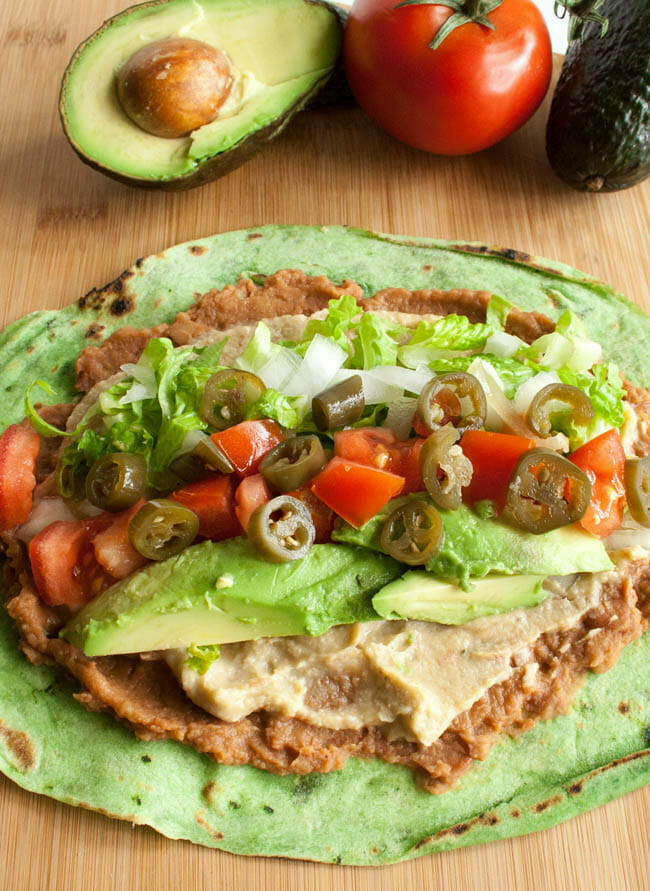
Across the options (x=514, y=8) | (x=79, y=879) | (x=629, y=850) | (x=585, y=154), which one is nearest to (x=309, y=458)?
(x=79, y=879)

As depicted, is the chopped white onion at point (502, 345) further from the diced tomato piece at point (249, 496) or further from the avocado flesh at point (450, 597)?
the diced tomato piece at point (249, 496)

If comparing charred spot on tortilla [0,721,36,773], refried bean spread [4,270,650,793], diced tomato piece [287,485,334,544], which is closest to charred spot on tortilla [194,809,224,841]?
refried bean spread [4,270,650,793]

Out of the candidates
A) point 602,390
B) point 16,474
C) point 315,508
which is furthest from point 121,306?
point 602,390

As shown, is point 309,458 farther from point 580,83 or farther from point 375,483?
point 580,83

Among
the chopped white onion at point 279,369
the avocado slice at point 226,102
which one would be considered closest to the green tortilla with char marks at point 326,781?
the chopped white onion at point 279,369

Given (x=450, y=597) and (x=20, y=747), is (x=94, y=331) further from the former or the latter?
(x=450, y=597)

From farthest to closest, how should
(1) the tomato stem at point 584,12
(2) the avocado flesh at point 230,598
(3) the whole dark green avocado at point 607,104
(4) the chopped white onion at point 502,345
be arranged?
(3) the whole dark green avocado at point 607,104 < (1) the tomato stem at point 584,12 < (4) the chopped white onion at point 502,345 < (2) the avocado flesh at point 230,598
